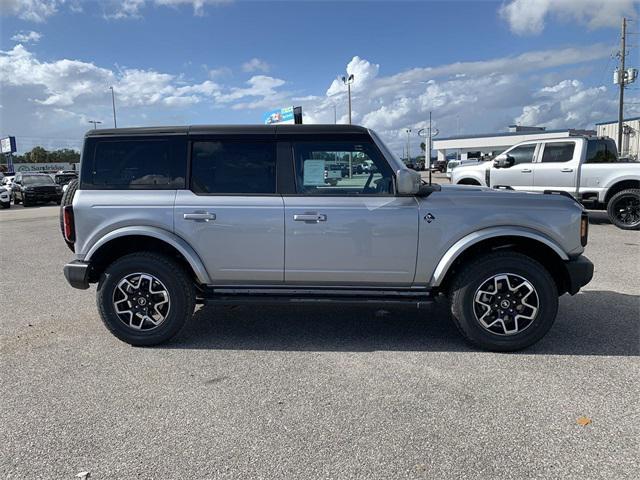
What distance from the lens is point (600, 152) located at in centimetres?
1105

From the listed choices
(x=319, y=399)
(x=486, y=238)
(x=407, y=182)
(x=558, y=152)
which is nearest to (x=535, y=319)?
(x=486, y=238)

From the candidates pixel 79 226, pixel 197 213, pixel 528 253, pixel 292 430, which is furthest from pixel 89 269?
pixel 528 253

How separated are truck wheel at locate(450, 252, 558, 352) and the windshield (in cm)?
2690

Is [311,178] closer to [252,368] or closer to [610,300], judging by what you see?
[252,368]

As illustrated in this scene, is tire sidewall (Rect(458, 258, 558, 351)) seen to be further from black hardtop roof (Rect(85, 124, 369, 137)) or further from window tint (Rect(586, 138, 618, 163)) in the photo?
window tint (Rect(586, 138, 618, 163))

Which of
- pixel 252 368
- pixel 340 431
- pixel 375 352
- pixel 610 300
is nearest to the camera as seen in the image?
pixel 340 431

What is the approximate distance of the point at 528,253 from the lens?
4.18 m

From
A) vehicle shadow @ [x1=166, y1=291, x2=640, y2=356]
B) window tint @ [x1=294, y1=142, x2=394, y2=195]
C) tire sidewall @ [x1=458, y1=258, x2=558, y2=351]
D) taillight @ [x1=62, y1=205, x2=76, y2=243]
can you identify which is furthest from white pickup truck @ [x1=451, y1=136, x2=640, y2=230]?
taillight @ [x1=62, y1=205, x2=76, y2=243]

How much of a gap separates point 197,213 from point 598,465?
3403 millimetres

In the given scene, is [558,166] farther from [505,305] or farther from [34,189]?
[34,189]

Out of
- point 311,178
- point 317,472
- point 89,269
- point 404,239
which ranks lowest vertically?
point 317,472

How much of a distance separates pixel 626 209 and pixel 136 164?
10.8 m

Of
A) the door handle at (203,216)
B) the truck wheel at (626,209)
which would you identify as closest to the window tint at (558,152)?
the truck wheel at (626,209)

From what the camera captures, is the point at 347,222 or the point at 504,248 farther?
the point at 504,248
